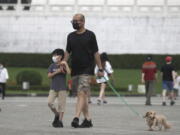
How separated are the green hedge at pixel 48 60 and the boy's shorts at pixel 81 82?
125 ft

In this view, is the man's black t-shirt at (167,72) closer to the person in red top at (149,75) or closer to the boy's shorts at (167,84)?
the boy's shorts at (167,84)

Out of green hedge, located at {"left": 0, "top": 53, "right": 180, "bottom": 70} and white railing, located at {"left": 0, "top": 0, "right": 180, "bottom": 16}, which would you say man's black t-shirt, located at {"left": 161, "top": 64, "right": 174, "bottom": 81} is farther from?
white railing, located at {"left": 0, "top": 0, "right": 180, "bottom": 16}

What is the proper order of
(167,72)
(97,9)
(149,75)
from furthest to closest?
(97,9), (167,72), (149,75)

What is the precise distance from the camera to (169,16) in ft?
208

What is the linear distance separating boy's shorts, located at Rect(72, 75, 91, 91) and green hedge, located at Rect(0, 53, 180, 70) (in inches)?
1502

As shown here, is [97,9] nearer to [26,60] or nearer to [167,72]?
[26,60]

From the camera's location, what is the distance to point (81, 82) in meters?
17.2

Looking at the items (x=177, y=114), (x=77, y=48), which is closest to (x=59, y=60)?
(x=77, y=48)

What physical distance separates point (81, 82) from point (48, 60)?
39.2 meters

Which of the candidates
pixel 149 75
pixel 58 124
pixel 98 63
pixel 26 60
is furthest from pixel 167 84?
pixel 26 60

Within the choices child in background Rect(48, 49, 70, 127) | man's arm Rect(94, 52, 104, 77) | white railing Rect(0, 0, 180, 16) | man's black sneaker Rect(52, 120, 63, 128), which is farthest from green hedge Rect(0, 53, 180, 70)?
man's black sneaker Rect(52, 120, 63, 128)

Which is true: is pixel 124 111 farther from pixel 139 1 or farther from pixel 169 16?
pixel 139 1

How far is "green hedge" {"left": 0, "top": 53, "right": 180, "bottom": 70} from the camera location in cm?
5597

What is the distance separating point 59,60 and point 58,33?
4573 cm
